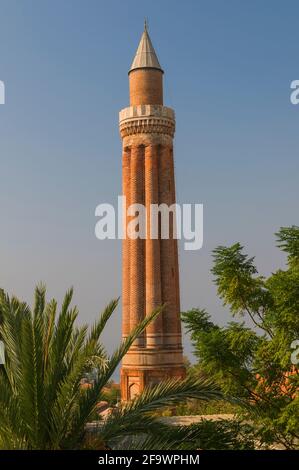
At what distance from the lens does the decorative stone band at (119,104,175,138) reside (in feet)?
105

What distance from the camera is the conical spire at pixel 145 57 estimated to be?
32688 millimetres

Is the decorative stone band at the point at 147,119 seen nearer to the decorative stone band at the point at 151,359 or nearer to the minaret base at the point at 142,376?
the decorative stone band at the point at 151,359

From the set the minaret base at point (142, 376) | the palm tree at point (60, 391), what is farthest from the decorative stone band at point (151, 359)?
the palm tree at point (60, 391)

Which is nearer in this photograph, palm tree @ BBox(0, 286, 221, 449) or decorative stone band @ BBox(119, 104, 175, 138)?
palm tree @ BBox(0, 286, 221, 449)

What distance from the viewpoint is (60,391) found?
8.95 metres

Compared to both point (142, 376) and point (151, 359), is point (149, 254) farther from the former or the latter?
point (142, 376)

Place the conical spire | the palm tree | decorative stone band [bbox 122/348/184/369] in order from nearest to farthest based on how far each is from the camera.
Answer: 1. the palm tree
2. decorative stone band [bbox 122/348/184/369]
3. the conical spire

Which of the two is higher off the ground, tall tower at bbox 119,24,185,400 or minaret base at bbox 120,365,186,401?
tall tower at bbox 119,24,185,400

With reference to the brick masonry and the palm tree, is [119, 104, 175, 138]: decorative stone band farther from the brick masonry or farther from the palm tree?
the palm tree

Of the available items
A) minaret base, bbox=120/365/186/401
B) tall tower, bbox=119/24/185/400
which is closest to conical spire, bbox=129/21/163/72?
tall tower, bbox=119/24/185/400

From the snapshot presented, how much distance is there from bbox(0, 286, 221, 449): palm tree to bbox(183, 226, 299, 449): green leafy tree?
257 centimetres

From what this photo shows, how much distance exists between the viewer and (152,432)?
361 inches

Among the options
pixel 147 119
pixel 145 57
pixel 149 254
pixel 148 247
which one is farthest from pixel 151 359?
pixel 145 57

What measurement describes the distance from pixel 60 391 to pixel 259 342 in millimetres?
5016
